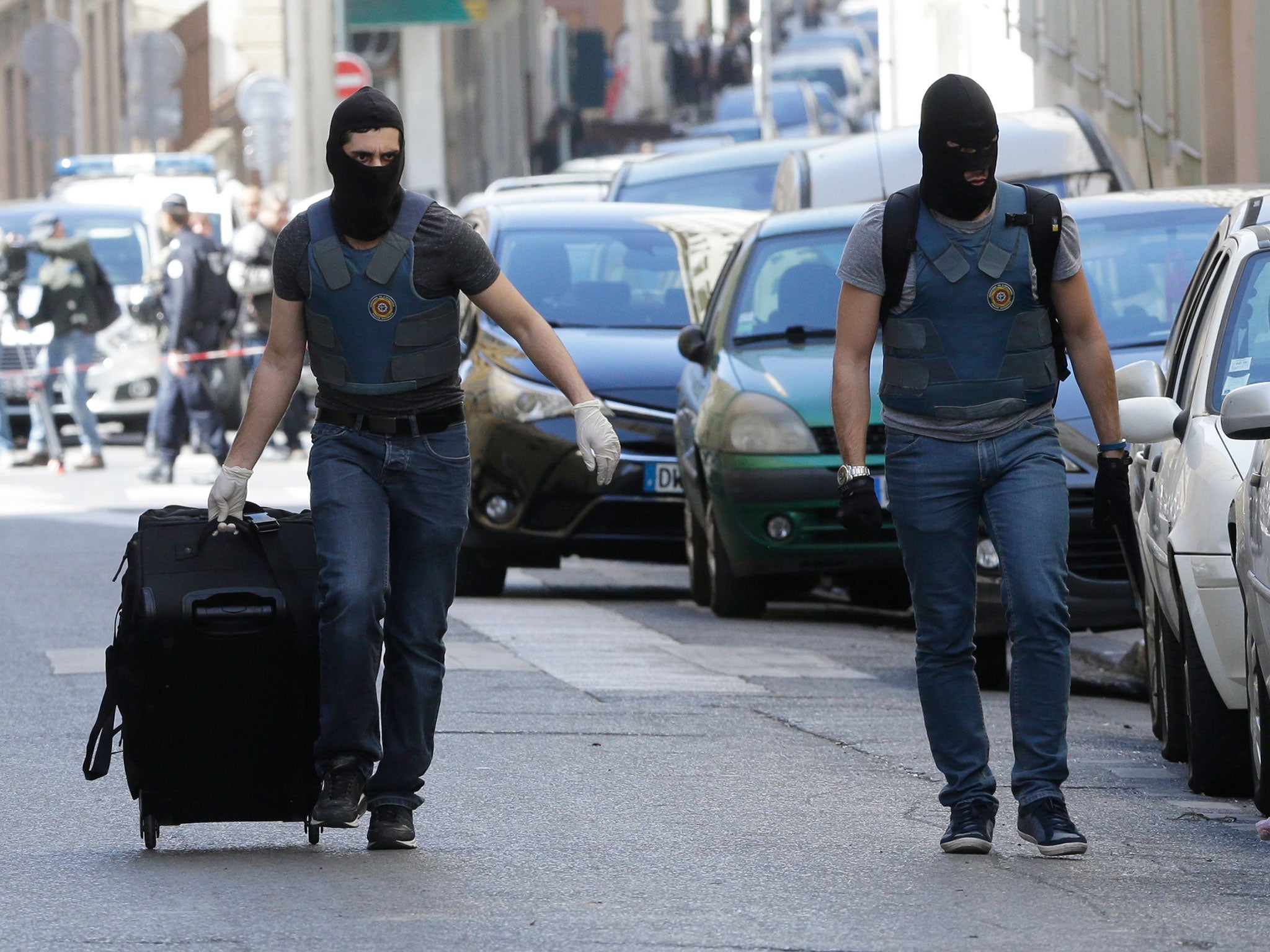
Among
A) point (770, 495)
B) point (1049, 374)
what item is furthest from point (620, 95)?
point (1049, 374)

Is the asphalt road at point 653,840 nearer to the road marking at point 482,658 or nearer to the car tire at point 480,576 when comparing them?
the road marking at point 482,658

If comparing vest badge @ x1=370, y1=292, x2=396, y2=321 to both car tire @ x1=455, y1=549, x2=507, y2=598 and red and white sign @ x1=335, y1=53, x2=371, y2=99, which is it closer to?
car tire @ x1=455, y1=549, x2=507, y2=598

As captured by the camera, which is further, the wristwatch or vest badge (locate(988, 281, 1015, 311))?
the wristwatch

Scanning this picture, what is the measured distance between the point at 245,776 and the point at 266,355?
0.91 m

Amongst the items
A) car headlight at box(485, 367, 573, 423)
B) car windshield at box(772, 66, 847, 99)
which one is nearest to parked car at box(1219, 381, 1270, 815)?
car headlight at box(485, 367, 573, 423)

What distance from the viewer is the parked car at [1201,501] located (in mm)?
7688

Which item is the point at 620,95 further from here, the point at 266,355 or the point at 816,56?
the point at 266,355

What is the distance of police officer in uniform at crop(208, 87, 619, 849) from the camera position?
21.4 feet

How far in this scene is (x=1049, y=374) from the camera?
671 cm

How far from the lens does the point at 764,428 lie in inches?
468

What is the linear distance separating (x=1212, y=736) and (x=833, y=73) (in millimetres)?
63317

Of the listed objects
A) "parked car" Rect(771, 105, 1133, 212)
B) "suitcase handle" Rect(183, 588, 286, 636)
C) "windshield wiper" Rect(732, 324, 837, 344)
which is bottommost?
"suitcase handle" Rect(183, 588, 286, 636)

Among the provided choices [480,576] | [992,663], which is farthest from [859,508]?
[480,576]

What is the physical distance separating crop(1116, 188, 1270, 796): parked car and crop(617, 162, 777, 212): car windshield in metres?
11.0
